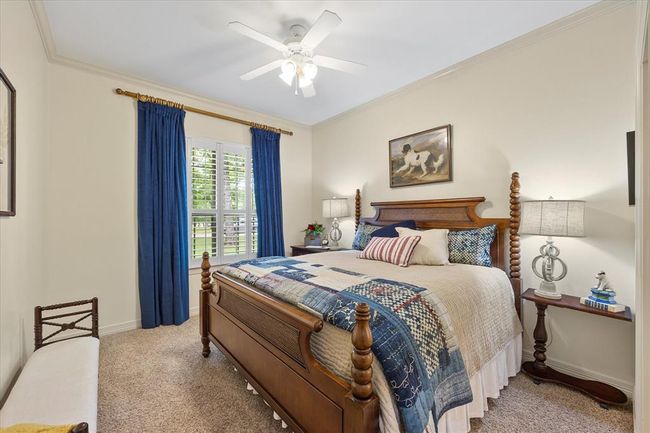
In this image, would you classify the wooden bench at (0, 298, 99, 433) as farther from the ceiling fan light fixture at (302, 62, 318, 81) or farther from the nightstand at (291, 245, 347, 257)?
the nightstand at (291, 245, 347, 257)

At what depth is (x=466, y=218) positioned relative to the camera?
9.41 feet

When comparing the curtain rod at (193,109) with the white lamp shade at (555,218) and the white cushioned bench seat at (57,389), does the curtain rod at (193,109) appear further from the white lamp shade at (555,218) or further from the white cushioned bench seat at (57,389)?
the white lamp shade at (555,218)

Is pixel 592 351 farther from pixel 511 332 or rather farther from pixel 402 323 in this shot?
pixel 402 323

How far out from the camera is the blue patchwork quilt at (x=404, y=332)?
116cm

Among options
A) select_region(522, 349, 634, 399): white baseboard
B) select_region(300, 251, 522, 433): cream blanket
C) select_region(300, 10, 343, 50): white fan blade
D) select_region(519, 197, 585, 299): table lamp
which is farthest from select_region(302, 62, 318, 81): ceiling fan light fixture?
select_region(522, 349, 634, 399): white baseboard

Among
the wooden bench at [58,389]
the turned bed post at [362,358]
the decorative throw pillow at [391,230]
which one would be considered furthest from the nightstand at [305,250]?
the turned bed post at [362,358]

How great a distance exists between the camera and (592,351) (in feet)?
7.13

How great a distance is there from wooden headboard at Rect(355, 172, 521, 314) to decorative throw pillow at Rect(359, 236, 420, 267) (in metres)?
0.65

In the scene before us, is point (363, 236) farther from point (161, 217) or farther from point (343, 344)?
point (161, 217)

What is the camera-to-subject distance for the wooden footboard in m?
1.10

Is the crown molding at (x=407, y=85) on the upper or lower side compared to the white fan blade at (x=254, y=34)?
upper

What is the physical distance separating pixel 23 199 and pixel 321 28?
230cm

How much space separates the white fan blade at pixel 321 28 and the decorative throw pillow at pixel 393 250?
176 cm

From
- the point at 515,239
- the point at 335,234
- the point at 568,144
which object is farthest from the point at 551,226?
the point at 335,234
